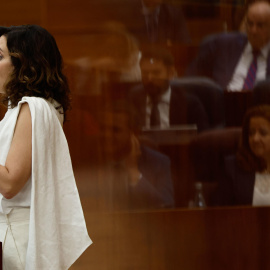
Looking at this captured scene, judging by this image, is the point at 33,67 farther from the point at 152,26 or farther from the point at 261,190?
the point at 261,190

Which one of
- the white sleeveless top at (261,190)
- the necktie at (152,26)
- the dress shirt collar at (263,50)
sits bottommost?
the white sleeveless top at (261,190)

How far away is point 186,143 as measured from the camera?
1.22 meters

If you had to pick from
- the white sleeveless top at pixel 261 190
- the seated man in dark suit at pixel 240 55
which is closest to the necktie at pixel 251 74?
the seated man in dark suit at pixel 240 55

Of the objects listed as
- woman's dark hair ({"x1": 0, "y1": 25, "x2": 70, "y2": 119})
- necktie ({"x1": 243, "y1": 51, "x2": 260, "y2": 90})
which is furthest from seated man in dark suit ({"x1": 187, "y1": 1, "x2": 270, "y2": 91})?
woman's dark hair ({"x1": 0, "y1": 25, "x2": 70, "y2": 119})

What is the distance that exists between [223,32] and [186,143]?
0.72 feet

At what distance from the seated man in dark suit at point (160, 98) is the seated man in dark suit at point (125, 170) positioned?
0.03 meters

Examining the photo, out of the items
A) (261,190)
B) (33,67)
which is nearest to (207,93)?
(261,190)

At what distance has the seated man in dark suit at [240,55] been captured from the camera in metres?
1.22

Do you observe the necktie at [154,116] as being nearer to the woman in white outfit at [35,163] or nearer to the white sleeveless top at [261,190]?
the white sleeveless top at [261,190]

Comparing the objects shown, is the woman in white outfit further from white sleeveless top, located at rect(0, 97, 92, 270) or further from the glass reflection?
the glass reflection

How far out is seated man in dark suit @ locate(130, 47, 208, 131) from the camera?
1213 millimetres

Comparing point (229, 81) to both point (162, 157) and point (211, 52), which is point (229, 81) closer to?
point (211, 52)

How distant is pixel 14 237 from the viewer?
2.39 feet

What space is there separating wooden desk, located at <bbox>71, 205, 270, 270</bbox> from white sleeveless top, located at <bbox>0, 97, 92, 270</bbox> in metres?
0.46
